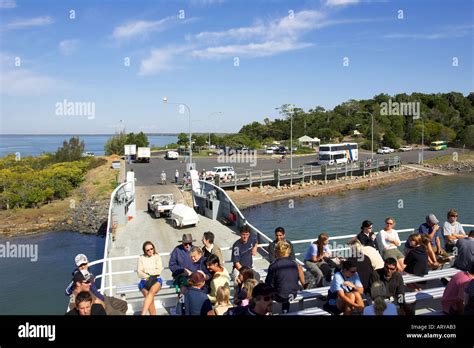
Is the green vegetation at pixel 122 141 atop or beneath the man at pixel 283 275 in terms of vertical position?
atop

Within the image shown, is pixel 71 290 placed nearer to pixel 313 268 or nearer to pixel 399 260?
pixel 313 268

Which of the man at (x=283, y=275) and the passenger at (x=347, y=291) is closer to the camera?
the passenger at (x=347, y=291)

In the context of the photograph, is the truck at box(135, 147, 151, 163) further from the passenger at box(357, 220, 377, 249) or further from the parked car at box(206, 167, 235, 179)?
the passenger at box(357, 220, 377, 249)

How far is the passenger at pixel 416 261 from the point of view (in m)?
7.49

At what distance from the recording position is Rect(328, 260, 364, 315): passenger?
5.94 meters

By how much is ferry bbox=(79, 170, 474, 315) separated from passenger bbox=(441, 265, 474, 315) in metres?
0.69

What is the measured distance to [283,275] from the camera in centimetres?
625

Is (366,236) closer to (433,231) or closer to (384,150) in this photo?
(433,231)

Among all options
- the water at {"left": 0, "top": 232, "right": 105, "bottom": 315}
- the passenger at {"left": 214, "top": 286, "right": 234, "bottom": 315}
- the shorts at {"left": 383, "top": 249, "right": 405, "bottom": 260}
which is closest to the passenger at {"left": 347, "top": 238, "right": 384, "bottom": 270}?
the shorts at {"left": 383, "top": 249, "right": 405, "bottom": 260}

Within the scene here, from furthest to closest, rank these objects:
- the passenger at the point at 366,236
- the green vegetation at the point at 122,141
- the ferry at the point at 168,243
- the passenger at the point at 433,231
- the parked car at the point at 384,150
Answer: the parked car at the point at 384,150, the green vegetation at the point at 122,141, the passenger at the point at 433,231, the passenger at the point at 366,236, the ferry at the point at 168,243

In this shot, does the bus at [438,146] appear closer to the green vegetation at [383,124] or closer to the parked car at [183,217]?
the green vegetation at [383,124]

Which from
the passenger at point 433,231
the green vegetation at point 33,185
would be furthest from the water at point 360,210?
the green vegetation at point 33,185

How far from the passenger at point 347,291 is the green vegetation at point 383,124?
79.2 metres

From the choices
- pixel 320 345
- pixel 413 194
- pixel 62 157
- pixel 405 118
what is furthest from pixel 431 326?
pixel 405 118
